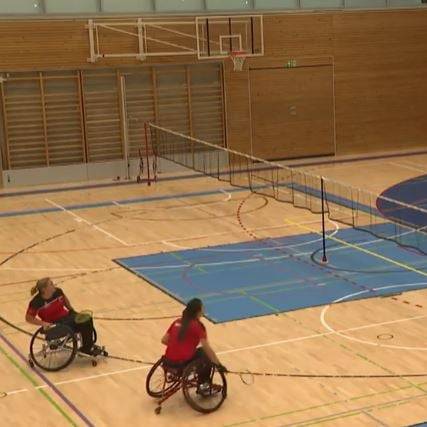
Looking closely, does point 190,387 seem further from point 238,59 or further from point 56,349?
point 238,59

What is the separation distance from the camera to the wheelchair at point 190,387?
11.2 m

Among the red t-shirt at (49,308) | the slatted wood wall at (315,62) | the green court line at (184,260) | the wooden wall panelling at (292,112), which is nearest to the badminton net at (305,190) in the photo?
the slatted wood wall at (315,62)

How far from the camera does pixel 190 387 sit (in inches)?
449

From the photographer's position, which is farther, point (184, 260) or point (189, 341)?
point (184, 260)

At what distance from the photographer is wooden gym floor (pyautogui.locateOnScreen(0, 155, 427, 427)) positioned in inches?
445

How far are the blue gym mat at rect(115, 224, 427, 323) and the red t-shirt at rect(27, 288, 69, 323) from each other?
2.89 m

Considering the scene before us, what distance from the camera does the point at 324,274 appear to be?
17.1m

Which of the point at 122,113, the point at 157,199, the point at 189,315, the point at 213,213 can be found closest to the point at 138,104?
the point at 122,113

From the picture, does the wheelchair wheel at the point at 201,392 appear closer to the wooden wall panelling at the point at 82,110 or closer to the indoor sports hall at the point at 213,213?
the indoor sports hall at the point at 213,213

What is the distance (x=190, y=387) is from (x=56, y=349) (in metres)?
2.33

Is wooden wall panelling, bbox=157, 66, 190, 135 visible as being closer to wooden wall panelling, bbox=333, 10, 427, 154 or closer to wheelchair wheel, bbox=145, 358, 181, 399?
wooden wall panelling, bbox=333, 10, 427, 154

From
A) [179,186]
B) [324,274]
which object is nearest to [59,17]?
[179,186]

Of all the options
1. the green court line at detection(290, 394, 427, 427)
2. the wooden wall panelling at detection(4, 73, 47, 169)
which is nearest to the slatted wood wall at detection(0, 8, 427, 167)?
the wooden wall panelling at detection(4, 73, 47, 169)

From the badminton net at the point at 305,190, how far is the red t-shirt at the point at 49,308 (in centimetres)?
679
